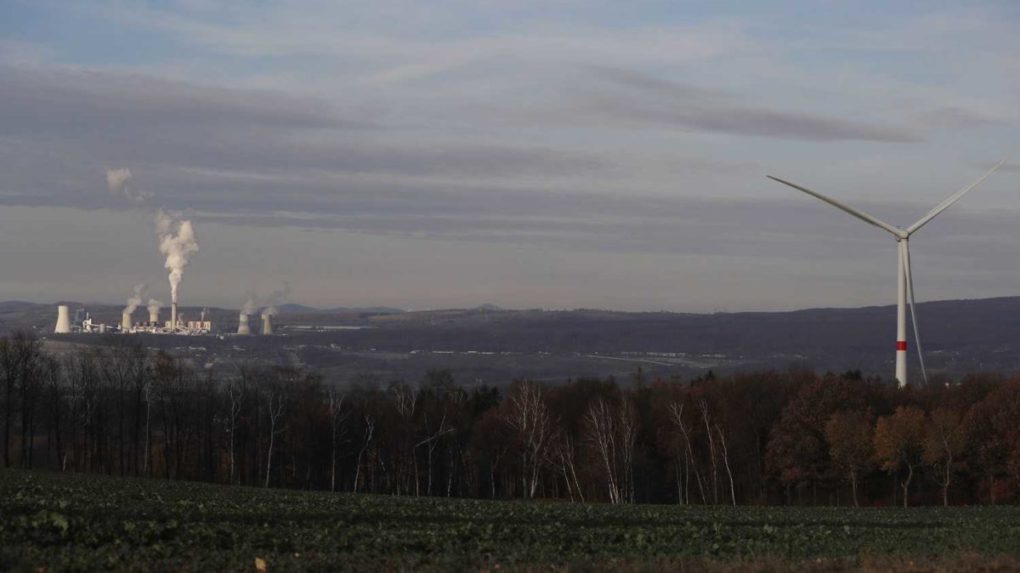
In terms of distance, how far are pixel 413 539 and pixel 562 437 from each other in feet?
247

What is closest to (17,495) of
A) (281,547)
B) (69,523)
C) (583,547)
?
(69,523)

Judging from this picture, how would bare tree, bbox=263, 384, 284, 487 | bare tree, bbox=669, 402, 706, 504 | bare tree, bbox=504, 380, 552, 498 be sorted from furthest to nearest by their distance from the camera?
bare tree, bbox=263, 384, 284, 487
bare tree, bbox=504, 380, 552, 498
bare tree, bbox=669, 402, 706, 504

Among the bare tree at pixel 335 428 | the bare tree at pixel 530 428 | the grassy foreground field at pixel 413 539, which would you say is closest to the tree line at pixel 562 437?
the bare tree at pixel 335 428

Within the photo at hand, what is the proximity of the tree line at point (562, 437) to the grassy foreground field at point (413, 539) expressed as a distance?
43838 millimetres

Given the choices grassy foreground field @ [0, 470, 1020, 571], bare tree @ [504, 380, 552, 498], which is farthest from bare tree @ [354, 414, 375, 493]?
grassy foreground field @ [0, 470, 1020, 571]

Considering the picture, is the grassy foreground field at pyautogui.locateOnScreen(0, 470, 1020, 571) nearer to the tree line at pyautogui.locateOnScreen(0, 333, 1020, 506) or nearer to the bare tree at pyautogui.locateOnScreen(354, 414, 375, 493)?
the tree line at pyautogui.locateOnScreen(0, 333, 1020, 506)

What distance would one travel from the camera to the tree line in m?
90.8

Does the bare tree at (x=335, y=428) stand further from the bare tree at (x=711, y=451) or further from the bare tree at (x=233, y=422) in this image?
the bare tree at (x=711, y=451)

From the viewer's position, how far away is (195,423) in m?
106

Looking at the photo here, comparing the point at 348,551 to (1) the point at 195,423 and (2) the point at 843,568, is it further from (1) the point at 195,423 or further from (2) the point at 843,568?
(1) the point at 195,423

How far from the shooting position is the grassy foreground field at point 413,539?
80.9 ft

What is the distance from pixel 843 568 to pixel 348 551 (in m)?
11.1

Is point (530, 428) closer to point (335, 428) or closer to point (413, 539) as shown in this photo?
point (335, 428)

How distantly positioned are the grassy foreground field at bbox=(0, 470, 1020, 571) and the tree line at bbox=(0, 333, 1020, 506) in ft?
144
